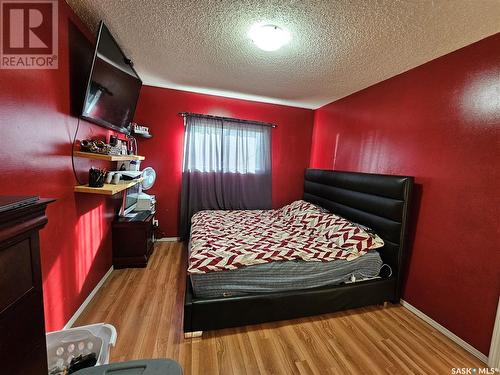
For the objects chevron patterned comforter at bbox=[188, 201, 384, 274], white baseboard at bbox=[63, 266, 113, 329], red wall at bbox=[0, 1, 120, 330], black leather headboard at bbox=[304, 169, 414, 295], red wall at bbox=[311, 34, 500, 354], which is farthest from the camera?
black leather headboard at bbox=[304, 169, 414, 295]

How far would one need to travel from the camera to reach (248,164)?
3.87 meters

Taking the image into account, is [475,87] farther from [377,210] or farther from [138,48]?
[138,48]

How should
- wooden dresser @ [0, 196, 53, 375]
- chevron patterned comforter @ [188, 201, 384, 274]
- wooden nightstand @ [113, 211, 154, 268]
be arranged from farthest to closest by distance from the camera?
wooden nightstand @ [113, 211, 154, 268] → chevron patterned comforter @ [188, 201, 384, 274] → wooden dresser @ [0, 196, 53, 375]

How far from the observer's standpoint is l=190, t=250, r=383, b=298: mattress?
1.80 m

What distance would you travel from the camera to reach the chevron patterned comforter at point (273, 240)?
1902mm

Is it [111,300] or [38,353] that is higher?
[38,353]

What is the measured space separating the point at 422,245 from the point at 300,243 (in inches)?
46.4

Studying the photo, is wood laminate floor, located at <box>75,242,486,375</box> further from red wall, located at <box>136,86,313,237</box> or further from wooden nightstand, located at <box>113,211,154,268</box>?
red wall, located at <box>136,86,313,237</box>

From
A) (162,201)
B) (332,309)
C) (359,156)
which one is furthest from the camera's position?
(162,201)

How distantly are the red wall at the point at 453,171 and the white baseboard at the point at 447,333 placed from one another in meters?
0.04

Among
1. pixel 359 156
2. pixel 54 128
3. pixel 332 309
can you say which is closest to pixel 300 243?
pixel 332 309

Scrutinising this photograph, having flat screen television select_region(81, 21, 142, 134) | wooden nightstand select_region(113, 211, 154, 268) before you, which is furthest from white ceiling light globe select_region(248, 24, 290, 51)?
wooden nightstand select_region(113, 211, 154, 268)

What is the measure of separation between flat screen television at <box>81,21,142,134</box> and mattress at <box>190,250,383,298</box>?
1681mm

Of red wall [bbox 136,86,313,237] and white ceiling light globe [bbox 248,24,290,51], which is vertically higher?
white ceiling light globe [bbox 248,24,290,51]
